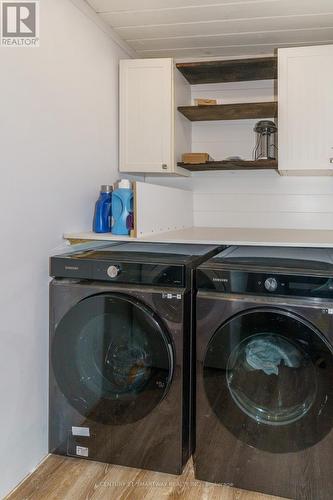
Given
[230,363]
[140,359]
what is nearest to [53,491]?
[140,359]

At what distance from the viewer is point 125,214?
2041 mm

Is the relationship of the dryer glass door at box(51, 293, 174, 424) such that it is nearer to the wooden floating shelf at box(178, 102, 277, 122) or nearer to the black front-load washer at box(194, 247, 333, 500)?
the black front-load washer at box(194, 247, 333, 500)

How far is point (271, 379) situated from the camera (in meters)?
1.63

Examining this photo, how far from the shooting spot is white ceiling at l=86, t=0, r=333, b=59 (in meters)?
2.11

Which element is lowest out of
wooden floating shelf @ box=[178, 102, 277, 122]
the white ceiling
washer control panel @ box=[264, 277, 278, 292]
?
washer control panel @ box=[264, 277, 278, 292]

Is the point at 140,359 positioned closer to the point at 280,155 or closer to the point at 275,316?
the point at 275,316

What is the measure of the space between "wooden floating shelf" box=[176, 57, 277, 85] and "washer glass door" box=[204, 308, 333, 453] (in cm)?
170

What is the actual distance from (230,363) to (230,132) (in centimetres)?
190

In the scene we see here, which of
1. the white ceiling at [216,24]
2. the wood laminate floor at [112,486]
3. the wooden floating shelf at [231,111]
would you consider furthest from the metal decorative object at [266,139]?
the wood laminate floor at [112,486]

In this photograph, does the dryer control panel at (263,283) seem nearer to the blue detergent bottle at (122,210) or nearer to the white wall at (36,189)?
the blue detergent bottle at (122,210)

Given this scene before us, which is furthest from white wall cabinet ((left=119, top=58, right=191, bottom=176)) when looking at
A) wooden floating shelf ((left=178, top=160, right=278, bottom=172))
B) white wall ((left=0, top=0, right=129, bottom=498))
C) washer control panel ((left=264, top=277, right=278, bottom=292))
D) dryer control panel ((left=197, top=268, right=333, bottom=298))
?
washer control panel ((left=264, top=277, right=278, bottom=292))

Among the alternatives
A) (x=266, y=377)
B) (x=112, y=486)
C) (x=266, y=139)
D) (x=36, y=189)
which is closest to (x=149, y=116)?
(x=266, y=139)

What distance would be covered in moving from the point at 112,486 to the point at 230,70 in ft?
8.11

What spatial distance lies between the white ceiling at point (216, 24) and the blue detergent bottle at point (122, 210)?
988mm
